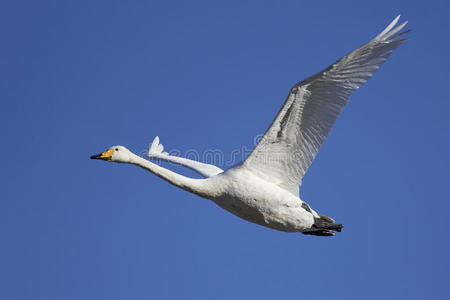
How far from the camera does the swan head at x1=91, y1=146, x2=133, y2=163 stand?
45.7ft

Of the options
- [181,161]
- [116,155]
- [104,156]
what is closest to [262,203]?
[116,155]

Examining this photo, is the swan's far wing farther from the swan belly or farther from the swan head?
the swan belly

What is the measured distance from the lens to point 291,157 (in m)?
13.5

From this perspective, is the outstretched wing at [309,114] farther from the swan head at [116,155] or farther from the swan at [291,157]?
the swan head at [116,155]

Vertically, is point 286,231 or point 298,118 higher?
point 298,118

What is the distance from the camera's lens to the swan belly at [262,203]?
43.3ft

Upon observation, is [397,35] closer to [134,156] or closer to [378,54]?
[378,54]

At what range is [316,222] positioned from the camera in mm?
13789

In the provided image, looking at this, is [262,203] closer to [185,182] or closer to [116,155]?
[185,182]

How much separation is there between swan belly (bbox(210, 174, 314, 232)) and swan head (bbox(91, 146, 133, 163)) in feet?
6.93

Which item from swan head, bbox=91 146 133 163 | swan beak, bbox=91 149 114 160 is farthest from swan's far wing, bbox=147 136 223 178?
swan beak, bbox=91 149 114 160

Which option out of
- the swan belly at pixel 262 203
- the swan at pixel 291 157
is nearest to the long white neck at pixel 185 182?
the swan at pixel 291 157

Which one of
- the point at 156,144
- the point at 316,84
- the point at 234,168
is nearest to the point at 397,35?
the point at 316,84

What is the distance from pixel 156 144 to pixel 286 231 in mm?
6381
